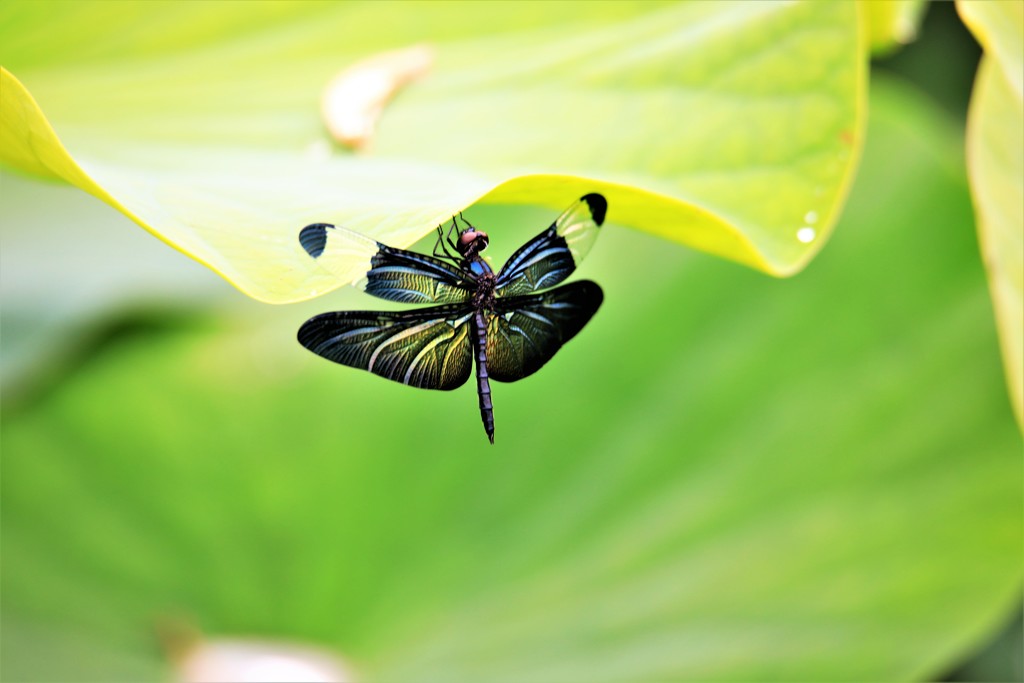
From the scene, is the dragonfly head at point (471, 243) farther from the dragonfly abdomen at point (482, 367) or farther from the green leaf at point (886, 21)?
the green leaf at point (886, 21)

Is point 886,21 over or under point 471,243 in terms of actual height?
over

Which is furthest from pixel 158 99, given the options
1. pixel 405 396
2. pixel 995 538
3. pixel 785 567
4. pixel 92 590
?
pixel 995 538

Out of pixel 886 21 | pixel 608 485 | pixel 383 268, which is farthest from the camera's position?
pixel 608 485

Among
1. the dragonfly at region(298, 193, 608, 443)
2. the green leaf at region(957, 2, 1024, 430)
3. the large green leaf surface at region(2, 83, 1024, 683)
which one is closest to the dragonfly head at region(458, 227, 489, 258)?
the dragonfly at region(298, 193, 608, 443)

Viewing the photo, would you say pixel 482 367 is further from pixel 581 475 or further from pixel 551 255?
pixel 581 475

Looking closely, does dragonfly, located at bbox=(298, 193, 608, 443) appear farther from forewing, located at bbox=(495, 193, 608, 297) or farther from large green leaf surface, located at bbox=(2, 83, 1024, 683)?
large green leaf surface, located at bbox=(2, 83, 1024, 683)

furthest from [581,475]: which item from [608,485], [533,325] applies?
[533,325]

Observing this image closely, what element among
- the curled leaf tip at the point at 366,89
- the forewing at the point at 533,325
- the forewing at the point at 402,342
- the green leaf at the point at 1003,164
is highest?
the curled leaf tip at the point at 366,89

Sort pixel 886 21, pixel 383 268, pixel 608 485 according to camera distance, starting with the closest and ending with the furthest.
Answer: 1. pixel 383 268
2. pixel 886 21
3. pixel 608 485

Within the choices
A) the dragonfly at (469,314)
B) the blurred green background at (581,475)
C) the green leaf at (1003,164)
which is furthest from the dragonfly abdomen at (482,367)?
the blurred green background at (581,475)
